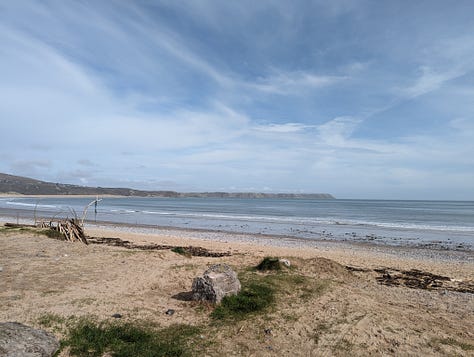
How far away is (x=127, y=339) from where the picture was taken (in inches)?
223

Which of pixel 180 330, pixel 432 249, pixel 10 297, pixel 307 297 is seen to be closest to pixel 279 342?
pixel 180 330

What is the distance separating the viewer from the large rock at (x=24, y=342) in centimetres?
438

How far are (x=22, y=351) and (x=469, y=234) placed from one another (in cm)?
2955

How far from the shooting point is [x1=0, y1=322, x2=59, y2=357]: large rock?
14.4 ft

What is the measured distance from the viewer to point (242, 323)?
6.52m

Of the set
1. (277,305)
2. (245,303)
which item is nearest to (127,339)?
(245,303)

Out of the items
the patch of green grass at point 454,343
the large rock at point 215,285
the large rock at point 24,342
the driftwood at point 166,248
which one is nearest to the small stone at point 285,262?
the large rock at point 215,285

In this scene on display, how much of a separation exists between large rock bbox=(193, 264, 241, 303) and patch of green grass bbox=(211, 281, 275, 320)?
0.15 meters

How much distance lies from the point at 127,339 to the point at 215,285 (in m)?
2.18

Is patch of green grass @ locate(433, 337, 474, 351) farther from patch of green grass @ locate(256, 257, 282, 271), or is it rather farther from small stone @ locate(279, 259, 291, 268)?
small stone @ locate(279, 259, 291, 268)

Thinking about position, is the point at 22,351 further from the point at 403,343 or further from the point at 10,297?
the point at 403,343

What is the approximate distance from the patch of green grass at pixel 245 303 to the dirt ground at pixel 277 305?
233 millimetres

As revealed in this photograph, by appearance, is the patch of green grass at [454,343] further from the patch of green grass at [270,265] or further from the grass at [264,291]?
the patch of green grass at [270,265]

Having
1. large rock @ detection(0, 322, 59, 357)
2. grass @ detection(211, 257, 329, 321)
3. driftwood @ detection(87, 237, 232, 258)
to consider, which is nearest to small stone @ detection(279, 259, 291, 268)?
grass @ detection(211, 257, 329, 321)
